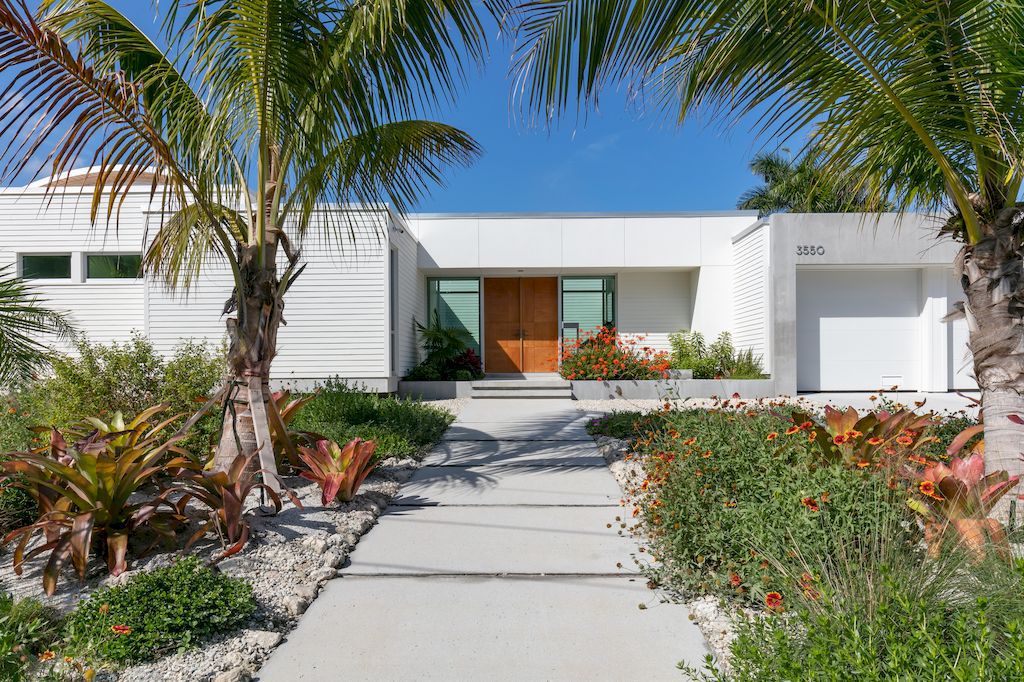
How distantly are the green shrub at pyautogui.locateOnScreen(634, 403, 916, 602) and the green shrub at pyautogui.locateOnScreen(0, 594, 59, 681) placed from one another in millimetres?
2819

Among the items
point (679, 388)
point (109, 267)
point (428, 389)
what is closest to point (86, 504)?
point (428, 389)

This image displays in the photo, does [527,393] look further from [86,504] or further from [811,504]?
[811,504]

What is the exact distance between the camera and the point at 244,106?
13.0 ft

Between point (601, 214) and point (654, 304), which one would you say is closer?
point (601, 214)

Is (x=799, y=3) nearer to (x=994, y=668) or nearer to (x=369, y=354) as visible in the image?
(x=994, y=668)

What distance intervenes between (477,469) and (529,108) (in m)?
3.42

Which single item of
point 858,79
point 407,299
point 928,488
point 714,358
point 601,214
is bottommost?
point 928,488

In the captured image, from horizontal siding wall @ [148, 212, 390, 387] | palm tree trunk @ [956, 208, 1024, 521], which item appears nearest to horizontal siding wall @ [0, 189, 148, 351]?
horizontal siding wall @ [148, 212, 390, 387]

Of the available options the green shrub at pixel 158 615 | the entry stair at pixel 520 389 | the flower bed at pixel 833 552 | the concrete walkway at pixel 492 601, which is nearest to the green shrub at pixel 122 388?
the concrete walkway at pixel 492 601

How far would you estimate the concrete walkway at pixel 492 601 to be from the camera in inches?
90.7

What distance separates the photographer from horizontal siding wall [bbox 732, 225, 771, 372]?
11.4 m

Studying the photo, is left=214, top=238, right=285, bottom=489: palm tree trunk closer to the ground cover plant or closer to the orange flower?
the orange flower

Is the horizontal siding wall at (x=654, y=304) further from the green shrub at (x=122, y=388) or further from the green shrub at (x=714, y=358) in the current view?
the green shrub at (x=122, y=388)

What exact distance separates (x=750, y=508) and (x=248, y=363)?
3.49 meters
